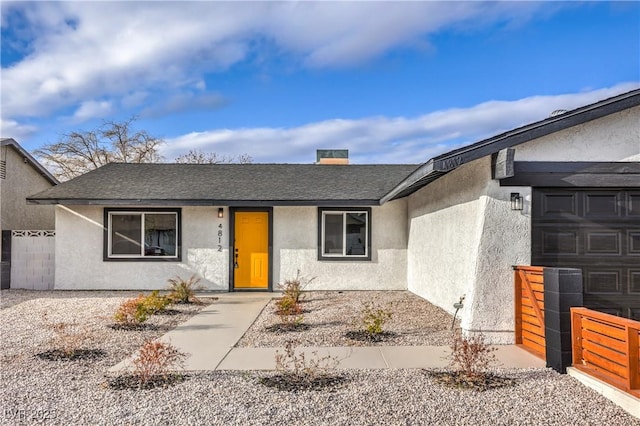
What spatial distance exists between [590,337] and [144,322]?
6795mm

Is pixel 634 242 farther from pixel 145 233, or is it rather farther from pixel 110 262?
pixel 110 262

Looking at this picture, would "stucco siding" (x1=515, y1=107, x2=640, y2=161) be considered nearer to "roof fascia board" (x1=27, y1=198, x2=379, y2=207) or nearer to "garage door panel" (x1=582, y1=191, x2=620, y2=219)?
"garage door panel" (x1=582, y1=191, x2=620, y2=219)

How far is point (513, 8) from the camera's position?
8977mm

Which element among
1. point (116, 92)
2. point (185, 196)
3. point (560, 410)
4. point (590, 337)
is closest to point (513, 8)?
point (590, 337)

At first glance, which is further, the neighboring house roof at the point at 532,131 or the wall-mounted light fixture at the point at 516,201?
the wall-mounted light fixture at the point at 516,201

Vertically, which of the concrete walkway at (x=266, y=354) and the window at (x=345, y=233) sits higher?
the window at (x=345, y=233)

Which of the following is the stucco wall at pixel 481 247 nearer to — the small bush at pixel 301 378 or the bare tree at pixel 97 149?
the small bush at pixel 301 378

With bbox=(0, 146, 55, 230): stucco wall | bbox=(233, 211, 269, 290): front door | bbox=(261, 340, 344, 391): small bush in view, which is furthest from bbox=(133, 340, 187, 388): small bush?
bbox=(0, 146, 55, 230): stucco wall

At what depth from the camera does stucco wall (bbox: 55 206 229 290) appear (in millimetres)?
11953

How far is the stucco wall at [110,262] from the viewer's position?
11953 mm

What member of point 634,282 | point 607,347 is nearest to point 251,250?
point 634,282

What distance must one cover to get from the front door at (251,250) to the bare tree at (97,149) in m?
20.4

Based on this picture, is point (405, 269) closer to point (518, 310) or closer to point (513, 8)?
point (518, 310)

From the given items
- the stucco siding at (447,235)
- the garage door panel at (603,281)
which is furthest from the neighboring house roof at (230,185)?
the garage door panel at (603,281)
